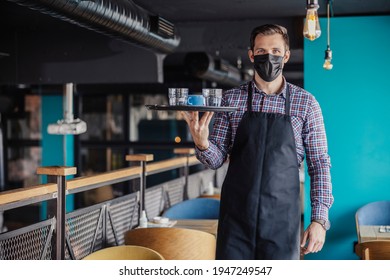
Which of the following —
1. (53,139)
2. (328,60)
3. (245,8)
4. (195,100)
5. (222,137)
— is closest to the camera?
(195,100)

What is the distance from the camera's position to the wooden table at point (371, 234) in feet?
13.0

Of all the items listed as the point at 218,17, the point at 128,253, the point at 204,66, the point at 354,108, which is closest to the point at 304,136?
the point at 128,253

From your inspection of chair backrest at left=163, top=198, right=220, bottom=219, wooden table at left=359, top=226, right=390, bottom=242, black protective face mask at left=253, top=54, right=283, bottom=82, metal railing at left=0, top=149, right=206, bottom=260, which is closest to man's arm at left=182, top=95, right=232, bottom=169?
black protective face mask at left=253, top=54, right=283, bottom=82

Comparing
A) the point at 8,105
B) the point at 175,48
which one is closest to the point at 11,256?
the point at 175,48

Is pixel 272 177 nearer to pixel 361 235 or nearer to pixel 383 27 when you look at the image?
pixel 361 235

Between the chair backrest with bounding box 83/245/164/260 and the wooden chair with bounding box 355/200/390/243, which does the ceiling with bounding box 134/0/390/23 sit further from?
the chair backrest with bounding box 83/245/164/260

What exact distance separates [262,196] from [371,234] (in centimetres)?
211

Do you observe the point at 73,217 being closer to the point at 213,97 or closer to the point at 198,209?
the point at 198,209

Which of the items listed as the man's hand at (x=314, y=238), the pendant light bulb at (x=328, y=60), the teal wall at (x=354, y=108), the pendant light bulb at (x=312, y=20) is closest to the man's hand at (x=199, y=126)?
the man's hand at (x=314, y=238)

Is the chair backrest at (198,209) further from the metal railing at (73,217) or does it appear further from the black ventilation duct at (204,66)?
the black ventilation duct at (204,66)

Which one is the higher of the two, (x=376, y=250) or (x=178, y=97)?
(x=178, y=97)

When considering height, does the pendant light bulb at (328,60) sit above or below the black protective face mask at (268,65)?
above

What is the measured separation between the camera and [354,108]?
5.05 meters

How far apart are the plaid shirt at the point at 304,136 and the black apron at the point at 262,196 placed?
6cm
